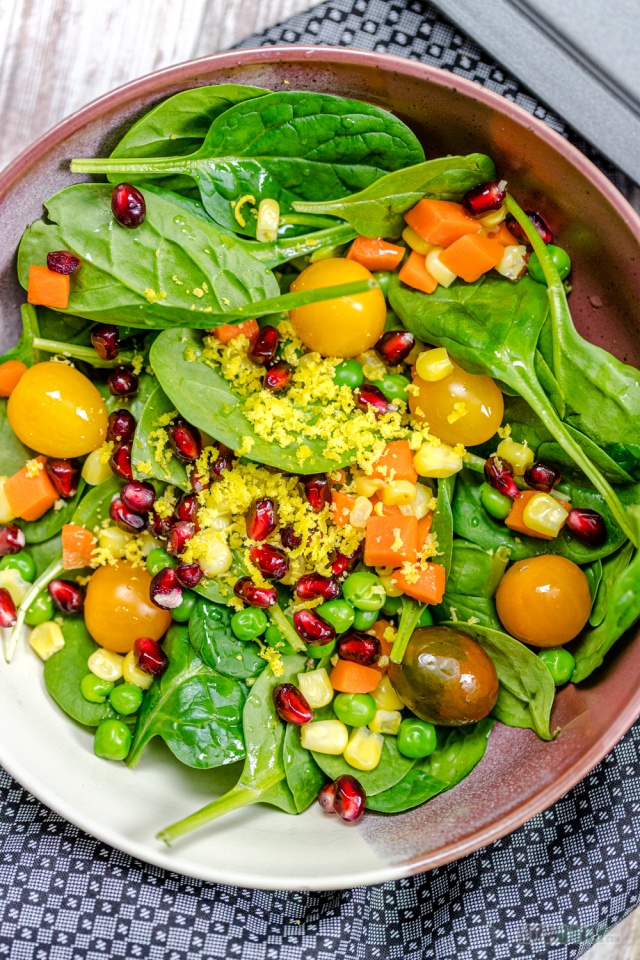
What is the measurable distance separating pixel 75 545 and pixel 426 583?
1010 millimetres

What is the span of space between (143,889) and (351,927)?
0.62 m

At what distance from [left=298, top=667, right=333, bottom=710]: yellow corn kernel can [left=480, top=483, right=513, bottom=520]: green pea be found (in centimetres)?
66

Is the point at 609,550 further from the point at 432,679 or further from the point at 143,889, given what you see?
the point at 143,889

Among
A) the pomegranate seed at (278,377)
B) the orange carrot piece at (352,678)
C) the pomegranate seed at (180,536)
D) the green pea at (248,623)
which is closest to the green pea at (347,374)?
the pomegranate seed at (278,377)

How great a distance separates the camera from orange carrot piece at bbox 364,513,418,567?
85.1 inches

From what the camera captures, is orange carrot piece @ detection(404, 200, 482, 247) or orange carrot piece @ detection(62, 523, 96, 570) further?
orange carrot piece @ detection(62, 523, 96, 570)

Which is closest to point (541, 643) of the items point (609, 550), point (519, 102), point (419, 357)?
point (609, 550)

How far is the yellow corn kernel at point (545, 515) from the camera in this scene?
2170 millimetres

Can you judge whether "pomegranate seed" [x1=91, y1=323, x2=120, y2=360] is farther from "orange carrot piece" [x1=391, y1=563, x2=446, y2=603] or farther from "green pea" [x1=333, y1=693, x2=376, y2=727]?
"green pea" [x1=333, y1=693, x2=376, y2=727]

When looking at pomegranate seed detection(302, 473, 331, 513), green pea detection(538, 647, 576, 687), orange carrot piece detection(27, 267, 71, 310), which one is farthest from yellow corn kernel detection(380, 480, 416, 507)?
orange carrot piece detection(27, 267, 71, 310)

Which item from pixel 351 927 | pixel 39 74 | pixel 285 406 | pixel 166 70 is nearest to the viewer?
pixel 166 70

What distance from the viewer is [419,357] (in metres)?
2.25

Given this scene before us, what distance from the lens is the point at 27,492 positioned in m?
2.30

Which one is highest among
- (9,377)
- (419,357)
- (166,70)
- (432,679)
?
(166,70)
